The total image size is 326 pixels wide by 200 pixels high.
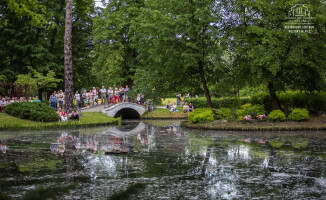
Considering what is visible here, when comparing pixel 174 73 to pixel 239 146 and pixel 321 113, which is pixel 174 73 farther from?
pixel 239 146

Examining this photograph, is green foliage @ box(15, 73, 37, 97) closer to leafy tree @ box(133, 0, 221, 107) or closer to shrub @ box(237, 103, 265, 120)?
leafy tree @ box(133, 0, 221, 107)

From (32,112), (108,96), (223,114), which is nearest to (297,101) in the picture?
(223,114)

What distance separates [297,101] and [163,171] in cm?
2006

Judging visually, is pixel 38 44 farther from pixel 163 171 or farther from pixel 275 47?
pixel 163 171

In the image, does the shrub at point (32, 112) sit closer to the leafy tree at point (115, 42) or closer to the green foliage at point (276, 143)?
the green foliage at point (276, 143)

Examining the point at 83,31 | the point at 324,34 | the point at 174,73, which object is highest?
the point at 83,31

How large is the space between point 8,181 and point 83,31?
122 ft

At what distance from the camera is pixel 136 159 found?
38.3ft

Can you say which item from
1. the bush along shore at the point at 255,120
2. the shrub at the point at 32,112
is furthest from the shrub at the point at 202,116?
the shrub at the point at 32,112

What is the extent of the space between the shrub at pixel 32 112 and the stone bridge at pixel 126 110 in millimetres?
9994

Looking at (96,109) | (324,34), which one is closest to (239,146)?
(324,34)

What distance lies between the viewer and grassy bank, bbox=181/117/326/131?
71.1ft

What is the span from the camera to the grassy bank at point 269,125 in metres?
21.7

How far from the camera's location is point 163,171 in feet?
31.9
